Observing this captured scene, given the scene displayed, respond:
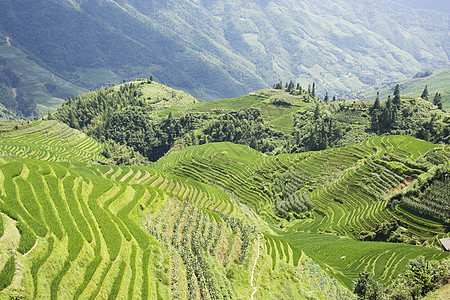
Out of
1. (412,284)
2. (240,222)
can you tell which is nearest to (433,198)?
(412,284)

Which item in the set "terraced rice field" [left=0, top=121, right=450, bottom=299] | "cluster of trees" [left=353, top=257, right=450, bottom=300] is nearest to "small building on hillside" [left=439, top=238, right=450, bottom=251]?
"terraced rice field" [left=0, top=121, right=450, bottom=299]

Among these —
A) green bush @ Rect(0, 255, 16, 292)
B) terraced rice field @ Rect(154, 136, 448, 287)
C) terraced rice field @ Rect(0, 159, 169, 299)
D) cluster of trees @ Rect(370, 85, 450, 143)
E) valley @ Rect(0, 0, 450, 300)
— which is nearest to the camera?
green bush @ Rect(0, 255, 16, 292)

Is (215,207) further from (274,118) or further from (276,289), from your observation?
(274,118)

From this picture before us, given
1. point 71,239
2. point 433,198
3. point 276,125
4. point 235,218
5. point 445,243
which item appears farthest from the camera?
point 276,125

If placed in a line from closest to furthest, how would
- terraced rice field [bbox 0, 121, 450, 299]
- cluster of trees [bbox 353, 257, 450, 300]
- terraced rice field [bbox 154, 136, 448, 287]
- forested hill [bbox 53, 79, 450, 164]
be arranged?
terraced rice field [bbox 0, 121, 450, 299] < cluster of trees [bbox 353, 257, 450, 300] < terraced rice field [bbox 154, 136, 448, 287] < forested hill [bbox 53, 79, 450, 164]

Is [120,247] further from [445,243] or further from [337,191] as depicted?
[337,191]

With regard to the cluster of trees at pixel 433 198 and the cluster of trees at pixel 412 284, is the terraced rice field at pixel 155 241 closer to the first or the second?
the cluster of trees at pixel 433 198

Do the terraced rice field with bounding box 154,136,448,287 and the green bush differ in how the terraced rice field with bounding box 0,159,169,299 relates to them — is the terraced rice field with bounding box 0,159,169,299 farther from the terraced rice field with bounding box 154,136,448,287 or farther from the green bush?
the terraced rice field with bounding box 154,136,448,287
